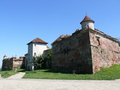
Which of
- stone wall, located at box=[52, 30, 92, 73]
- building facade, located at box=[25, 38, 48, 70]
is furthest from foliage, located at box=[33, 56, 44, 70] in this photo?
stone wall, located at box=[52, 30, 92, 73]

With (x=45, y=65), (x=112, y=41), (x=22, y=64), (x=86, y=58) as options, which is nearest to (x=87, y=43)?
(x=86, y=58)

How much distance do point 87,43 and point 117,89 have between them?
47.9ft

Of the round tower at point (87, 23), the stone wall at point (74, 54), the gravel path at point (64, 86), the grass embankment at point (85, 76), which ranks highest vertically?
the round tower at point (87, 23)

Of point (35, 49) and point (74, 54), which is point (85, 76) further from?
point (35, 49)

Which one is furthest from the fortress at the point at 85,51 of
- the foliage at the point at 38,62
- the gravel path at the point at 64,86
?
the gravel path at the point at 64,86

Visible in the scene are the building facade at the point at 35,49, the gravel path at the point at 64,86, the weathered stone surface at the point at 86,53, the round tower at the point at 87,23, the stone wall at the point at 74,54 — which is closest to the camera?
the gravel path at the point at 64,86

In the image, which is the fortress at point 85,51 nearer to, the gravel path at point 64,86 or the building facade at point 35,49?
the gravel path at point 64,86

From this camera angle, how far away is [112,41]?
95.2ft

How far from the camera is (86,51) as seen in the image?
2186 centimetres

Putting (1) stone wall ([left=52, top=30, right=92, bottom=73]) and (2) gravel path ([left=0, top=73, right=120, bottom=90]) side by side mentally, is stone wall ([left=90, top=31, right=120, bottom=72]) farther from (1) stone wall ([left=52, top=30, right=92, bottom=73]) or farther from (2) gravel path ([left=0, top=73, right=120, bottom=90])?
(2) gravel path ([left=0, top=73, right=120, bottom=90])

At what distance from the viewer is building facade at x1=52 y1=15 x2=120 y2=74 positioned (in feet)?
69.9

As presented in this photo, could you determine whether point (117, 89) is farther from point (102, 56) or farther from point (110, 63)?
point (110, 63)

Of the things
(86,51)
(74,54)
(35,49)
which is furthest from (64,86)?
(35,49)

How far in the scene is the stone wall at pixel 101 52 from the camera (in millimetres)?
21355
